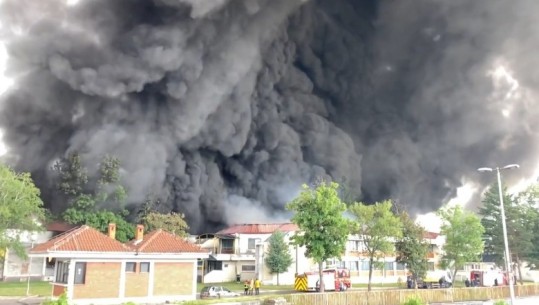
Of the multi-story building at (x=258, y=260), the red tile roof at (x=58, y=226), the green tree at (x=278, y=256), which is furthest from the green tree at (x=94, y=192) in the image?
the green tree at (x=278, y=256)

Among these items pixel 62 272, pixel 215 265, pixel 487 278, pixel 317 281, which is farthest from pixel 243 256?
pixel 62 272

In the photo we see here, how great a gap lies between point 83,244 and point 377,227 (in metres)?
25.3

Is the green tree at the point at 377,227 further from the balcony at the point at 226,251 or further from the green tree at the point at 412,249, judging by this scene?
the balcony at the point at 226,251

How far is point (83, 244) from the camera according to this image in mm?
28062

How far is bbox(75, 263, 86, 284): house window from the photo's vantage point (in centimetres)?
2745

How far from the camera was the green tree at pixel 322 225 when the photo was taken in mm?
36094

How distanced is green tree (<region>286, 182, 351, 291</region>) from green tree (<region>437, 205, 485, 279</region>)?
15394 millimetres

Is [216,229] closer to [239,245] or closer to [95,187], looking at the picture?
[239,245]

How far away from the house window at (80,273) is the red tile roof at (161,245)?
3314 mm

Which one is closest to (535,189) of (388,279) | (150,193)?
(388,279)

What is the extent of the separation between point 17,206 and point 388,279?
44.8 meters

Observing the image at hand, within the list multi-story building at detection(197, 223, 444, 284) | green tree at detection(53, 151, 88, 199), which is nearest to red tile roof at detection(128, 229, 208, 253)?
multi-story building at detection(197, 223, 444, 284)

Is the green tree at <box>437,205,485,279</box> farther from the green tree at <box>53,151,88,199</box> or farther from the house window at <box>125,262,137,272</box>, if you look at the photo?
the green tree at <box>53,151,88,199</box>

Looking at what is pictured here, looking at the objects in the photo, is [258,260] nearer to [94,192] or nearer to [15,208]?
[94,192]
